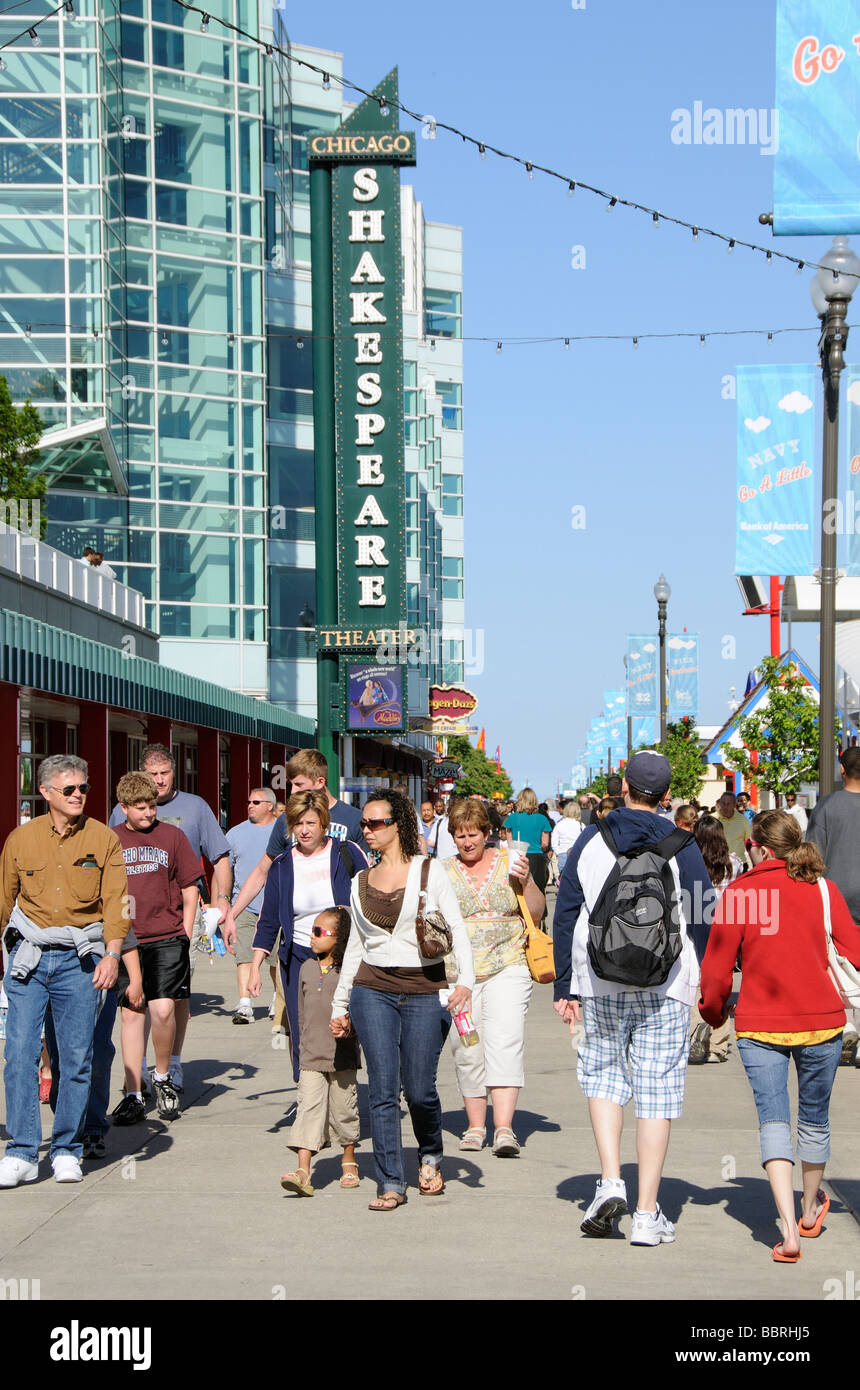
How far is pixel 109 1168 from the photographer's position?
841 cm

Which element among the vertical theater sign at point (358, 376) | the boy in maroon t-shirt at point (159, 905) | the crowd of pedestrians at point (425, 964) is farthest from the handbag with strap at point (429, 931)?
the vertical theater sign at point (358, 376)

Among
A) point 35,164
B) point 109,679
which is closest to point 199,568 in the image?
point 35,164

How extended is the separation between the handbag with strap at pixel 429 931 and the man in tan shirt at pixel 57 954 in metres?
1.56

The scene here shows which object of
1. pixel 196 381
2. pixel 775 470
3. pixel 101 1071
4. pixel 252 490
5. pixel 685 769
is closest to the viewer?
pixel 101 1071

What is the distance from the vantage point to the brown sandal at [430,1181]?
771 centimetres

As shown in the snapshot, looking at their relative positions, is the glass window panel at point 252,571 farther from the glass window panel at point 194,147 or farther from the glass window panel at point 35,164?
the glass window panel at point 35,164

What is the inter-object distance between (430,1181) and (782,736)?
25.4 meters

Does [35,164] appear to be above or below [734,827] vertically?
above

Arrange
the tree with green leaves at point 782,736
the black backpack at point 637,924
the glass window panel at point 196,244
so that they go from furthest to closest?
1. the glass window panel at point 196,244
2. the tree with green leaves at point 782,736
3. the black backpack at point 637,924

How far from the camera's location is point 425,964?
7570mm

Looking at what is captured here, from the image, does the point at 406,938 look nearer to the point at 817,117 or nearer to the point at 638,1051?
the point at 638,1051

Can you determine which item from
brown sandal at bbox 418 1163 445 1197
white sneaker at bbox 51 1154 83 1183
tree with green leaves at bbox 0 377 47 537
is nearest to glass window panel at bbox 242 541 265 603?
tree with green leaves at bbox 0 377 47 537
